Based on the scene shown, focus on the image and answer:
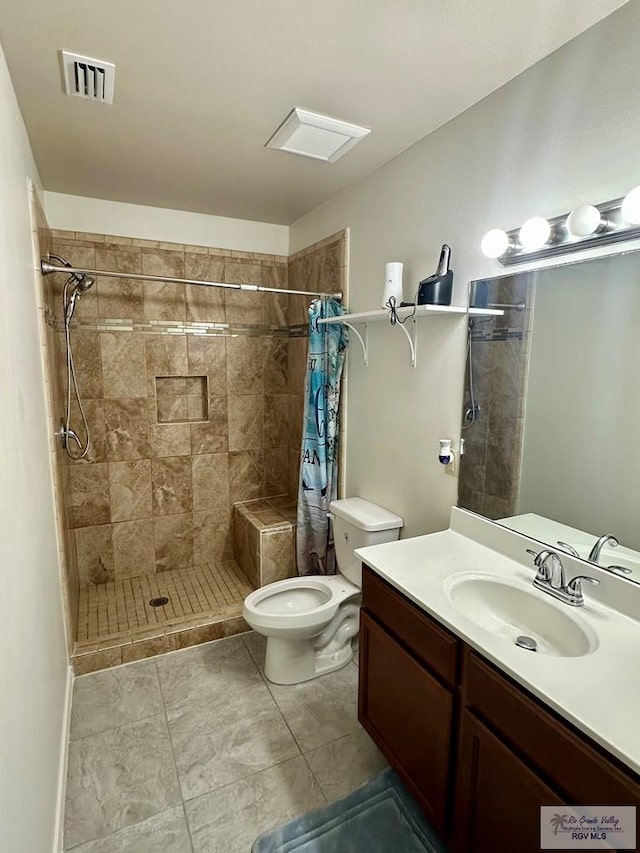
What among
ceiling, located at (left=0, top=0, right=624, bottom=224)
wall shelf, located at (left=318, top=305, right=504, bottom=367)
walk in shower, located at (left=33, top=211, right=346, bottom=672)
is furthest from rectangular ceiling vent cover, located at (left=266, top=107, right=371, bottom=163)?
wall shelf, located at (left=318, top=305, right=504, bottom=367)

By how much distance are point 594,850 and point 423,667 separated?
0.54 metres

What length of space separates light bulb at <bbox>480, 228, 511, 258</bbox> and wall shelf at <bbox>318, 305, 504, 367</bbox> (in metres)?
0.21

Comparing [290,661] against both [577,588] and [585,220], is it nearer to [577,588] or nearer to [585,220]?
[577,588]

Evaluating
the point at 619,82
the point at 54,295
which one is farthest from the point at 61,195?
the point at 619,82

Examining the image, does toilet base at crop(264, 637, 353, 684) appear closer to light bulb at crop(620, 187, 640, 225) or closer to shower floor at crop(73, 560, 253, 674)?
shower floor at crop(73, 560, 253, 674)

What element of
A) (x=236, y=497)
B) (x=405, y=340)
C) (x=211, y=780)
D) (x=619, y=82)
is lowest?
(x=211, y=780)

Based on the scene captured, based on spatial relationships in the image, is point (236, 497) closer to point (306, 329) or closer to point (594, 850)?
point (306, 329)

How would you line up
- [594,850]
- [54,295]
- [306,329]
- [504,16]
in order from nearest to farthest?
1. [594,850]
2. [504,16]
3. [54,295]
4. [306,329]

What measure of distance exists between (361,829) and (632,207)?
2.06 metres

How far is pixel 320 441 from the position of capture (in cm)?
261

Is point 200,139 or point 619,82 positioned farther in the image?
point 200,139

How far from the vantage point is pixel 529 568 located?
5.07 ft

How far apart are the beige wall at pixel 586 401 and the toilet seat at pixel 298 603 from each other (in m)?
1.05

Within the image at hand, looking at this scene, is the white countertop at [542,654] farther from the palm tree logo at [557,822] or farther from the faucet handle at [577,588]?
the palm tree logo at [557,822]
